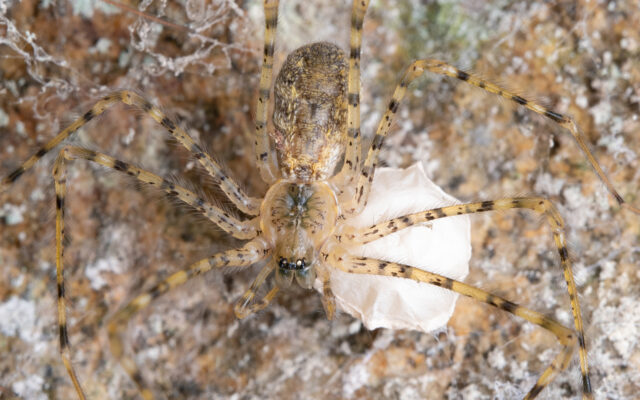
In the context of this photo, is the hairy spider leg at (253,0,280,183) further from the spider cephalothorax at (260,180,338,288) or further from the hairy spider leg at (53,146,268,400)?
the hairy spider leg at (53,146,268,400)

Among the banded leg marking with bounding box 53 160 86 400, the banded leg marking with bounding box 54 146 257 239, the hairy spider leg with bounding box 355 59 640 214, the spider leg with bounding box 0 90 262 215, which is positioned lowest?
the banded leg marking with bounding box 53 160 86 400

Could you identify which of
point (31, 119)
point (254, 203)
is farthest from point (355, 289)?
point (31, 119)

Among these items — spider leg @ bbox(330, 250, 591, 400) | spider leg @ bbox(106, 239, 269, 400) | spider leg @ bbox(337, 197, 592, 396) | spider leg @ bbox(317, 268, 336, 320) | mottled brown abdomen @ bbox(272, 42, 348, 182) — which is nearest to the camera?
spider leg @ bbox(106, 239, 269, 400)

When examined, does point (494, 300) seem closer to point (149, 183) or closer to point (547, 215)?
point (547, 215)

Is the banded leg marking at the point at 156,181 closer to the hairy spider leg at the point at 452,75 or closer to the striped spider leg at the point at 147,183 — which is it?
the striped spider leg at the point at 147,183

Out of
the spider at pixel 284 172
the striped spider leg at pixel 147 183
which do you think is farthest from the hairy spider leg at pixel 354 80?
the striped spider leg at pixel 147 183

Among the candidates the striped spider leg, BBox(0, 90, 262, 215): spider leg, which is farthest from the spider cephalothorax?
BBox(0, 90, 262, 215): spider leg

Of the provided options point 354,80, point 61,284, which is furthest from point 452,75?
point 61,284
